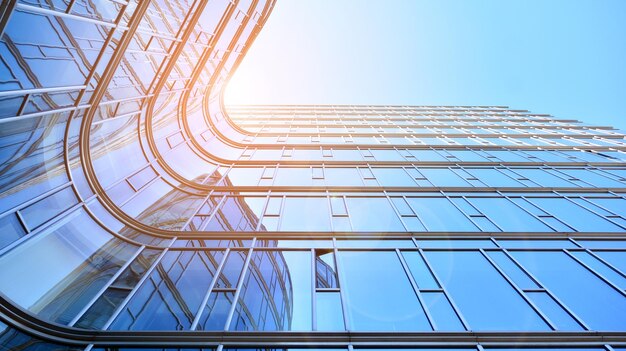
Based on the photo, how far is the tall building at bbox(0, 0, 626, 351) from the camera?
6707 millimetres

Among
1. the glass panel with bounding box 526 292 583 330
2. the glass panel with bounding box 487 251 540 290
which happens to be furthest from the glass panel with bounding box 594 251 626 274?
the glass panel with bounding box 526 292 583 330

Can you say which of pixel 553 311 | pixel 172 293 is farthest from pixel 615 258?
pixel 172 293

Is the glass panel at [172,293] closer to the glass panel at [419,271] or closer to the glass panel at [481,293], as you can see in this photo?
the glass panel at [419,271]

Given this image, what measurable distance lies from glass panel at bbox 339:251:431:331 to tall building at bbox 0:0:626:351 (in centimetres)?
5

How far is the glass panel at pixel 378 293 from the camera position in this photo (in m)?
7.16

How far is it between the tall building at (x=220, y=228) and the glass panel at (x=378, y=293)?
0.15 ft

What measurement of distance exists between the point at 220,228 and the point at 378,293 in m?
5.62

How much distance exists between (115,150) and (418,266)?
9.72 metres

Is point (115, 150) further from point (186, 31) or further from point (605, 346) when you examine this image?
point (605, 346)

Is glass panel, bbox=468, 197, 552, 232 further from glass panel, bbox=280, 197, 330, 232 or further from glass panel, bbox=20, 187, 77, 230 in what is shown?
glass panel, bbox=20, 187, 77, 230

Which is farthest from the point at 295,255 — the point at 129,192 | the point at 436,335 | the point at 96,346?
the point at 129,192

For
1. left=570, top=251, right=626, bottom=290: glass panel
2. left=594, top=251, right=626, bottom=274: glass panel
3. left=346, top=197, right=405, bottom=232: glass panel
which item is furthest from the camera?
left=346, top=197, right=405, bottom=232: glass panel

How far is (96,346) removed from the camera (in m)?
6.30

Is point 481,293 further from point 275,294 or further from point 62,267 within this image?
point 62,267
